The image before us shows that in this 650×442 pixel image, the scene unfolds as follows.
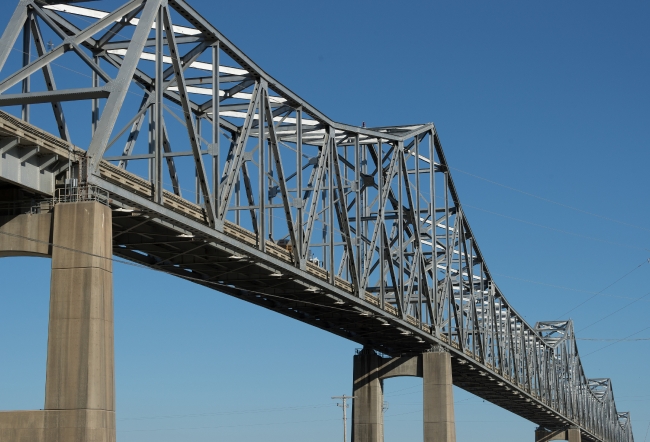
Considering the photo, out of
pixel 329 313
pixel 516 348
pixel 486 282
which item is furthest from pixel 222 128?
pixel 516 348

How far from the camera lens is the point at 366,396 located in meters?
79.5

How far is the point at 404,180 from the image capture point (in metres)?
74.5

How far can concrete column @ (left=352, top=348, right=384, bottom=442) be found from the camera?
7744cm

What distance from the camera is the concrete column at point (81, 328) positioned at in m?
32.1

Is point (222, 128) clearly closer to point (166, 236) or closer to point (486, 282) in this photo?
point (166, 236)

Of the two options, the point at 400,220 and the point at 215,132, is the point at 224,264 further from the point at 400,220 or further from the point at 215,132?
the point at 400,220

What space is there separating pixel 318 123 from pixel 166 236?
65.8 ft

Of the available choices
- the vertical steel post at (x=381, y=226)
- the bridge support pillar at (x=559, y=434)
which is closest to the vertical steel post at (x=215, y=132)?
the vertical steel post at (x=381, y=226)

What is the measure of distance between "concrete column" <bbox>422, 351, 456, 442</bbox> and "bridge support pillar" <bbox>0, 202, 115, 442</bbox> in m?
44.6

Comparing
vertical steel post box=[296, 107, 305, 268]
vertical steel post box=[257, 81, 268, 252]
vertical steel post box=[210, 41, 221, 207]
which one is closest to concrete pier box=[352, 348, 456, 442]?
vertical steel post box=[296, 107, 305, 268]

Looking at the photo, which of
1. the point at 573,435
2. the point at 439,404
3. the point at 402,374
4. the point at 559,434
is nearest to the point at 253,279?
the point at 439,404

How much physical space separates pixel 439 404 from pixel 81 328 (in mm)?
46211

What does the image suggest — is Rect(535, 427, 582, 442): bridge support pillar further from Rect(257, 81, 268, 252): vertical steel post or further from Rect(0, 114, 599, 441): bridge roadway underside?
Rect(257, 81, 268, 252): vertical steel post

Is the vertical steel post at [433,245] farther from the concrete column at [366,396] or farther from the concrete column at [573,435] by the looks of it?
the concrete column at [573,435]
